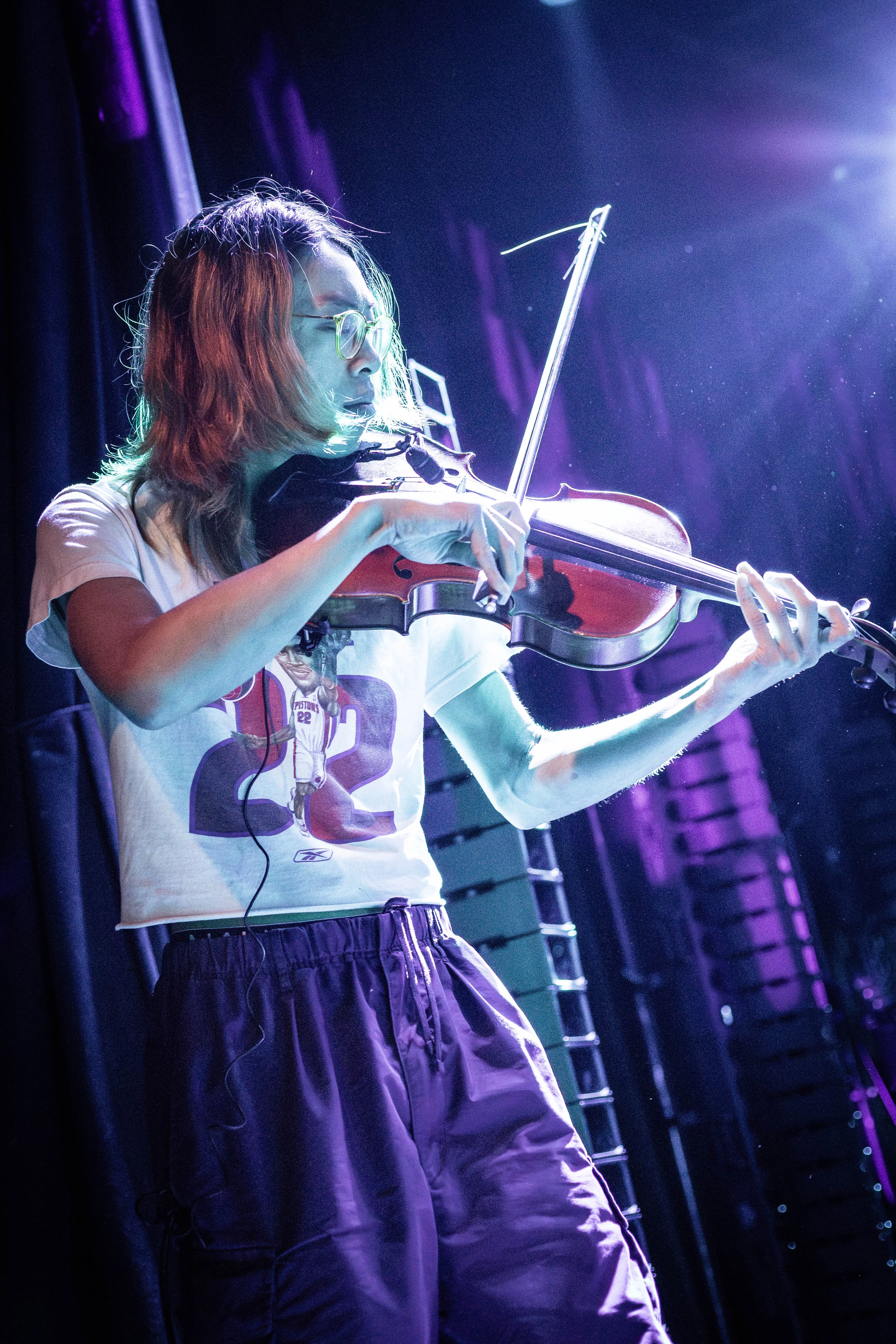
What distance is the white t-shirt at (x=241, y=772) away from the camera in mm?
1033

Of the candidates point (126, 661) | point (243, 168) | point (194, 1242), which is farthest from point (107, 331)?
point (194, 1242)

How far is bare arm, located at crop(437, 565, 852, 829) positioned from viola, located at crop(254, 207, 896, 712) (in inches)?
3.2

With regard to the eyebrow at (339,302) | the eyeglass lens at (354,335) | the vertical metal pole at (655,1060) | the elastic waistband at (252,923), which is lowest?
the vertical metal pole at (655,1060)

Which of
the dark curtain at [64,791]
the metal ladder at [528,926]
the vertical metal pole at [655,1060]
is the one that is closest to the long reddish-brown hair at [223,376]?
the dark curtain at [64,791]

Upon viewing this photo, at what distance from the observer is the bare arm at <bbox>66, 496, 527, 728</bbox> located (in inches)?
35.9

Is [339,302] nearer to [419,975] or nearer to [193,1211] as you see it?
[419,975]

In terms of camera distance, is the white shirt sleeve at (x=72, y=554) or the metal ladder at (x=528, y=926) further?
the metal ladder at (x=528, y=926)

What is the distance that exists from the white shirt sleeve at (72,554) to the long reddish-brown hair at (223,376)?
0.06m

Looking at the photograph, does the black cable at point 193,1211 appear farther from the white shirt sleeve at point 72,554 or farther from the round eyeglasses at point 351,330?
the round eyeglasses at point 351,330

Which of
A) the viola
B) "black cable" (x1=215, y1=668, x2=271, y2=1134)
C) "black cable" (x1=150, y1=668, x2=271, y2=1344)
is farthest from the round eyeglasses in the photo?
"black cable" (x1=150, y1=668, x2=271, y2=1344)

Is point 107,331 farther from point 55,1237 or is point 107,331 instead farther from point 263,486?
point 55,1237

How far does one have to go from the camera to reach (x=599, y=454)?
227 centimetres

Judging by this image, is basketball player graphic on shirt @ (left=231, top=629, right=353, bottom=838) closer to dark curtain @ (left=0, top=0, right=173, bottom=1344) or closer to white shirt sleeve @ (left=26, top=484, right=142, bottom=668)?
white shirt sleeve @ (left=26, top=484, right=142, bottom=668)

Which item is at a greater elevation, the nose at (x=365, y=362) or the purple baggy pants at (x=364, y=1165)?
the nose at (x=365, y=362)
